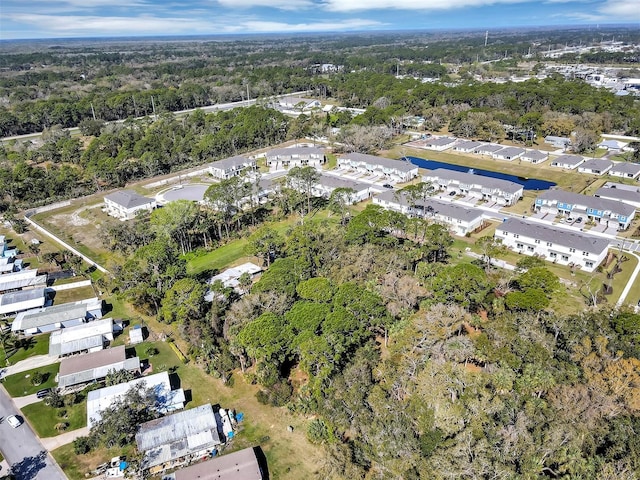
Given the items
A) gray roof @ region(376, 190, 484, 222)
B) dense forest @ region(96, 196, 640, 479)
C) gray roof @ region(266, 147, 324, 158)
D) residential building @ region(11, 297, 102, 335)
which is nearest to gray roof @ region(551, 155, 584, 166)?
gray roof @ region(376, 190, 484, 222)

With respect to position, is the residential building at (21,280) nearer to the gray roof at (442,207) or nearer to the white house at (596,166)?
the gray roof at (442,207)

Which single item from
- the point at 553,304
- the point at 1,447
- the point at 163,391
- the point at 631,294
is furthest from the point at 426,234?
the point at 1,447

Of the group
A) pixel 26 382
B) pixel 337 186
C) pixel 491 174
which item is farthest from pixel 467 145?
pixel 26 382

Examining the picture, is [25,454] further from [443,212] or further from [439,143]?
[439,143]

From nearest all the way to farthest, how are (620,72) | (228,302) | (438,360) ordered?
1. (438,360)
2. (228,302)
3. (620,72)

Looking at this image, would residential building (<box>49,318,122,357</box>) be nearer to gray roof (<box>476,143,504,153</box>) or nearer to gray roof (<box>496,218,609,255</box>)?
gray roof (<box>496,218,609,255</box>)

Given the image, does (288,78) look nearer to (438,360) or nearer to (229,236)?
(229,236)
